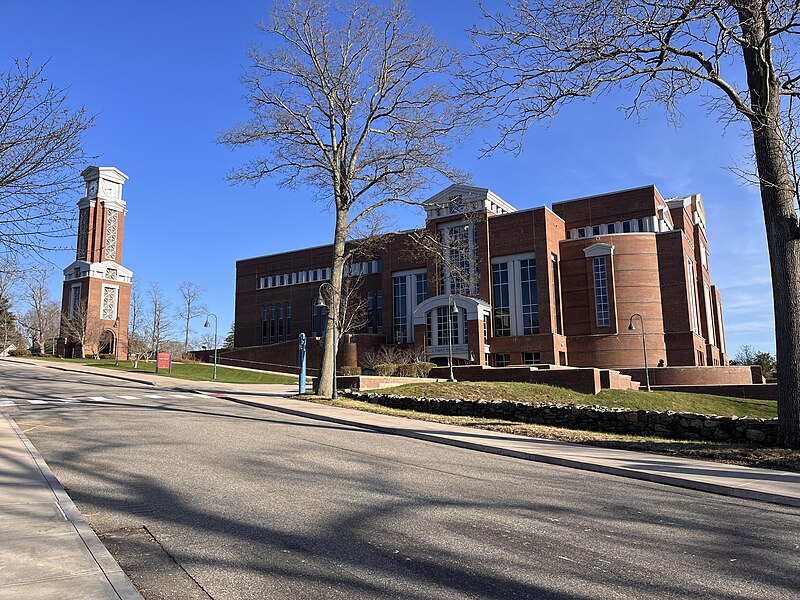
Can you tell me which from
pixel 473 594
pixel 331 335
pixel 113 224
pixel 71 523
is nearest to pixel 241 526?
pixel 71 523

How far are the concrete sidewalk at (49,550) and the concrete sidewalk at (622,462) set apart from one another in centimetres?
801

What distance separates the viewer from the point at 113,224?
2879 inches

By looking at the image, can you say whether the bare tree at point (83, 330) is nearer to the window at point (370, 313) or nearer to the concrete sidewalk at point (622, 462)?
the window at point (370, 313)

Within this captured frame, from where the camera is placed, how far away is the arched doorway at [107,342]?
70.5 meters

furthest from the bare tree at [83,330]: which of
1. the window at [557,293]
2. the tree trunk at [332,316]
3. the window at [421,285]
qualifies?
the tree trunk at [332,316]

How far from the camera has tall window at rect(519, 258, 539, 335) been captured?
53844 millimetres

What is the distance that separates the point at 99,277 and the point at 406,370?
161 ft

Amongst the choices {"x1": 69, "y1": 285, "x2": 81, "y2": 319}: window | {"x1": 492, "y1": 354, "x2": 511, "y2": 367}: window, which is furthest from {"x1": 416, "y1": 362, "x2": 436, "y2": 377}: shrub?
{"x1": 69, "y1": 285, "x2": 81, "y2": 319}: window

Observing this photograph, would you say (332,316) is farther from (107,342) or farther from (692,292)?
(107,342)

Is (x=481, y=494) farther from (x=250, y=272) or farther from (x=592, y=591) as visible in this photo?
(x=250, y=272)

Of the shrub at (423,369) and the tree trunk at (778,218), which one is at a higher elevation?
the tree trunk at (778,218)

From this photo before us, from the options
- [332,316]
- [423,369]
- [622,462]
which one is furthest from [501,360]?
[622,462]

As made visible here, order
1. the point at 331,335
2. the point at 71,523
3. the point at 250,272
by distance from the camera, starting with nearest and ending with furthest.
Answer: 1. the point at 71,523
2. the point at 331,335
3. the point at 250,272

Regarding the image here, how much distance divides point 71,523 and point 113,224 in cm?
7551
